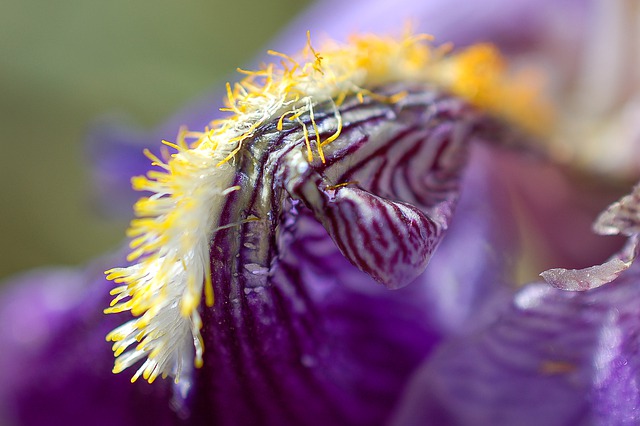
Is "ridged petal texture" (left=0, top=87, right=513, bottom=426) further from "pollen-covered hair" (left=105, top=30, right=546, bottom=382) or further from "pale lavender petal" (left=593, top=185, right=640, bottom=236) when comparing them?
"pale lavender petal" (left=593, top=185, right=640, bottom=236)

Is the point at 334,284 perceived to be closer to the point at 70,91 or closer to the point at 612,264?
the point at 612,264

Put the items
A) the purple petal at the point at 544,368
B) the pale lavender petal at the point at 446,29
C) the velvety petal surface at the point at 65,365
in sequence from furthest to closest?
the pale lavender petal at the point at 446,29 < the velvety petal surface at the point at 65,365 < the purple petal at the point at 544,368

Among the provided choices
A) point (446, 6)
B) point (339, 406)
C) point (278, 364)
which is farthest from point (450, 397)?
point (446, 6)


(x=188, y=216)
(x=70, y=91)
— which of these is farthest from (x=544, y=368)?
(x=70, y=91)

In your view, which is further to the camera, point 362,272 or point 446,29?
point 446,29

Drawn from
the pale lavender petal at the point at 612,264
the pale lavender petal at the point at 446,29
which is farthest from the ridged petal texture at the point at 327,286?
the pale lavender petal at the point at 446,29

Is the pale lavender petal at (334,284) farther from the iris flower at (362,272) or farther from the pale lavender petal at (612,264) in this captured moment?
the pale lavender petal at (612,264)
